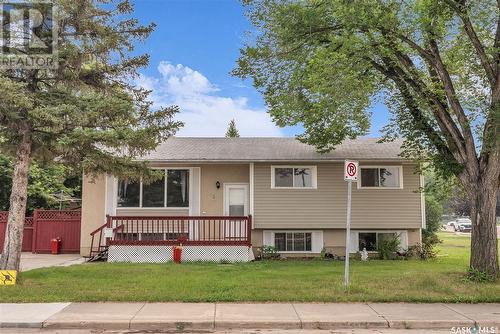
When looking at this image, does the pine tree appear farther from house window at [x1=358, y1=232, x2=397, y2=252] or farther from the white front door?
house window at [x1=358, y1=232, x2=397, y2=252]

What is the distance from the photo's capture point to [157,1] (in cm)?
1307

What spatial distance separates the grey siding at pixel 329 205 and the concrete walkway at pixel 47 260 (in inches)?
261

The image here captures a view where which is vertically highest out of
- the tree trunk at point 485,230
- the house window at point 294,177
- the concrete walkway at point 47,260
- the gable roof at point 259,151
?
the gable roof at point 259,151

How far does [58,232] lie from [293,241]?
951 cm

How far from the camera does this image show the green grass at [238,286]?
871 centimetres

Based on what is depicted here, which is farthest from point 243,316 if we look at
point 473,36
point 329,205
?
point 329,205

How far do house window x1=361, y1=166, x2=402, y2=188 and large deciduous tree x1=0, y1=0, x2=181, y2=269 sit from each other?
925 centimetres

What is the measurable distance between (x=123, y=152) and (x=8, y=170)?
14388 mm

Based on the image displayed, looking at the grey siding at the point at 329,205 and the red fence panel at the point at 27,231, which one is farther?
the red fence panel at the point at 27,231

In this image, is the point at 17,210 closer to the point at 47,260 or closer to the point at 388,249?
the point at 47,260

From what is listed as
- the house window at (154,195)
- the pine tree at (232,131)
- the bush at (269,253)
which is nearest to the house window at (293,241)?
the bush at (269,253)

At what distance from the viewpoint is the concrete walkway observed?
13953 mm

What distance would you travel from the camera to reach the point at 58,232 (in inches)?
721

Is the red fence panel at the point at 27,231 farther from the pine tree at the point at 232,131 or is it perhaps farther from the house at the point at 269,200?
the pine tree at the point at 232,131
